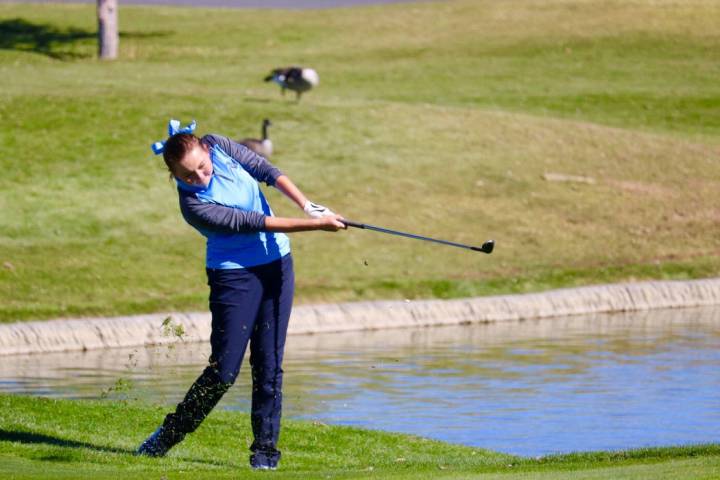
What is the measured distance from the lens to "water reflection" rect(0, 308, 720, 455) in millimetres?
12438

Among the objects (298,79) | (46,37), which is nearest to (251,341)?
(298,79)

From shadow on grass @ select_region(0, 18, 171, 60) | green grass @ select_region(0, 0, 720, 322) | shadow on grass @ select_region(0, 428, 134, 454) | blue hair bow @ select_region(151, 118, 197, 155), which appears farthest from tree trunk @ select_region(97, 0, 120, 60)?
blue hair bow @ select_region(151, 118, 197, 155)

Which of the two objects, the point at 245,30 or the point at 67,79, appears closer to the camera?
the point at 67,79

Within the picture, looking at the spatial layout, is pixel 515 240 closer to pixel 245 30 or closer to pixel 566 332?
pixel 566 332

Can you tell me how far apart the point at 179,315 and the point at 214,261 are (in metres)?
9.73

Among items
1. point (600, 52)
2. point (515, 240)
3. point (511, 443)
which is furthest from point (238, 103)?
point (511, 443)

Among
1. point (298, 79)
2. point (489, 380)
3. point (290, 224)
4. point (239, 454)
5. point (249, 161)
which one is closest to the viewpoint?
point (290, 224)

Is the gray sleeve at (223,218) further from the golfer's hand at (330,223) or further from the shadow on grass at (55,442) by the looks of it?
the shadow on grass at (55,442)

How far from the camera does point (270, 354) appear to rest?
996 cm

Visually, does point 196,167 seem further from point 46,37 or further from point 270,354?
point 46,37

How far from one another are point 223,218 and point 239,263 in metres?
0.37

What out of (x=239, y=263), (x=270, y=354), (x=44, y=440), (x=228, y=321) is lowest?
(x=44, y=440)

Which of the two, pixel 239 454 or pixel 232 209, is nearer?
pixel 232 209

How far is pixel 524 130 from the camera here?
33.6 meters
